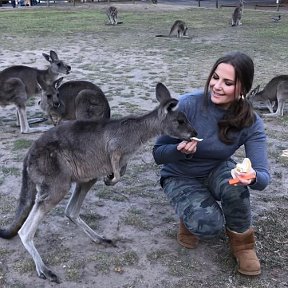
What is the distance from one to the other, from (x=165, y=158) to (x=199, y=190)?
9.3 inches

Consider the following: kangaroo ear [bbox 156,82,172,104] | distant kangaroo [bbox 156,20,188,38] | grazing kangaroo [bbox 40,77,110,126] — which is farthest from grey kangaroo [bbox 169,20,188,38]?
kangaroo ear [bbox 156,82,172,104]

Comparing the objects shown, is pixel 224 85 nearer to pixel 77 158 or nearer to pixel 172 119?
pixel 172 119

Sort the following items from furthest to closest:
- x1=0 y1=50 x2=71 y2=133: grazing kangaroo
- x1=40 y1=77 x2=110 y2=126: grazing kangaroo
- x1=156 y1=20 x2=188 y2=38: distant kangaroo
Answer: x1=156 y1=20 x2=188 y2=38: distant kangaroo → x1=0 y1=50 x2=71 y2=133: grazing kangaroo → x1=40 y1=77 x2=110 y2=126: grazing kangaroo

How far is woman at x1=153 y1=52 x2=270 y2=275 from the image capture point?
7.36 ft

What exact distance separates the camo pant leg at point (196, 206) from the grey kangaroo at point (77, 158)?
0.26m

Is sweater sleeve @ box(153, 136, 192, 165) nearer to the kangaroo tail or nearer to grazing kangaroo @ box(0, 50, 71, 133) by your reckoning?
the kangaroo tail

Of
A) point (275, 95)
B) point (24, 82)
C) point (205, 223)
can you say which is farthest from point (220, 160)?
point (275, 95)

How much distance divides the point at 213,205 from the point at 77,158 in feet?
2.32

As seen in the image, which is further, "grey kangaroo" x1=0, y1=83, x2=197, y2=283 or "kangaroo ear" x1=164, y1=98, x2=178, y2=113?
"kangaroo ear" x1=164, y1=98, x2=178, y2=113

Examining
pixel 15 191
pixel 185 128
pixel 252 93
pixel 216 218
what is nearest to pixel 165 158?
pixel 185 128

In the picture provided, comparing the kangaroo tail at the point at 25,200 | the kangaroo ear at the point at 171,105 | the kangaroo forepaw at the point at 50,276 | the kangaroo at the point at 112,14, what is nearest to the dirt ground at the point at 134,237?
the kangaroo forepaw at the point at 50,276

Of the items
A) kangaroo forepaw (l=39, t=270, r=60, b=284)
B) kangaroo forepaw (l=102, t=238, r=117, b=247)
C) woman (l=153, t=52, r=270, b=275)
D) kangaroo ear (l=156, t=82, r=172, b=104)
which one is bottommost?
kangaroo forepaw (l=102, t=238, r=117, b=247)

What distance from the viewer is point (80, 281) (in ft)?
7.27

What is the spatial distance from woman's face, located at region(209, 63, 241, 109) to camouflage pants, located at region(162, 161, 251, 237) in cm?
40
